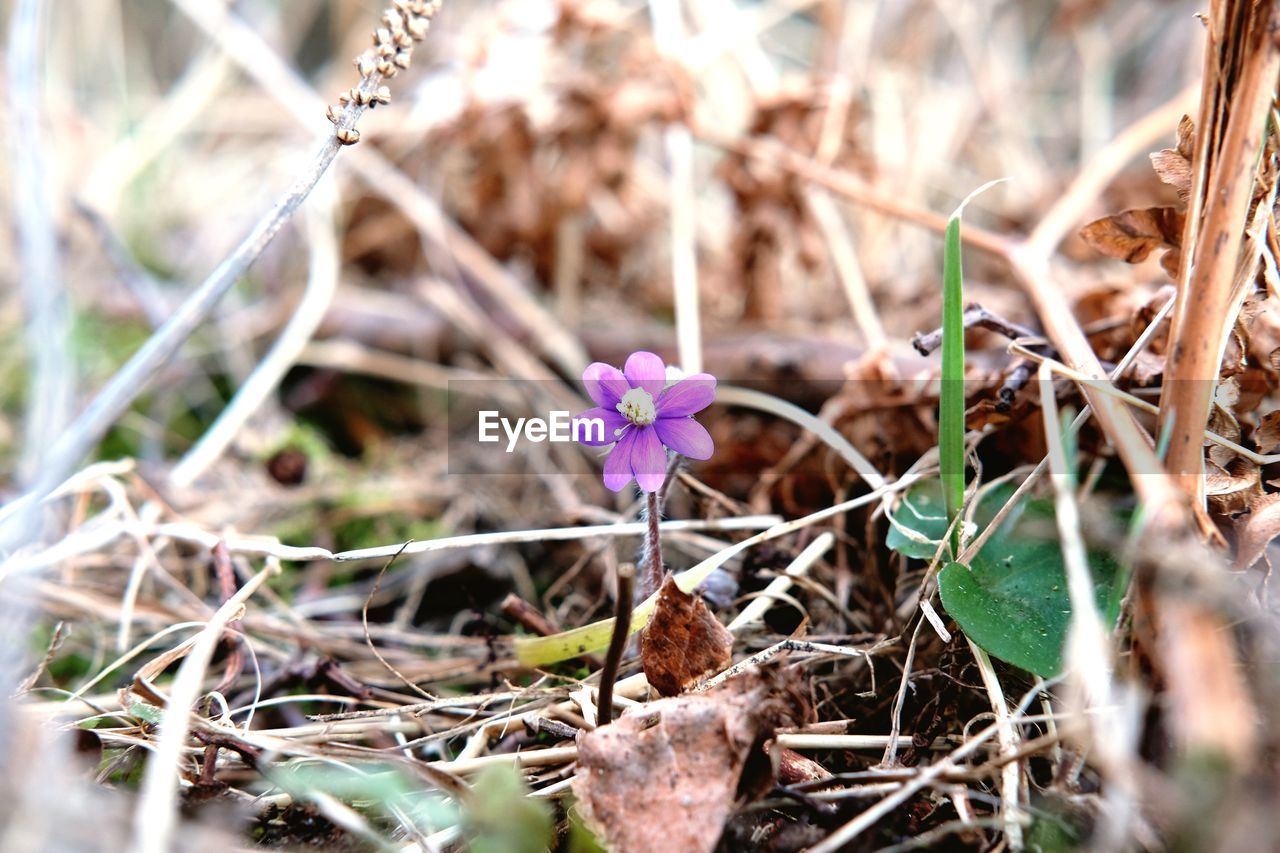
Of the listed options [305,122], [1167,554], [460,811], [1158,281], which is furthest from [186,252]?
[1167,554]

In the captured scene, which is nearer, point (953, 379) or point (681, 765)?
point (681, 765)

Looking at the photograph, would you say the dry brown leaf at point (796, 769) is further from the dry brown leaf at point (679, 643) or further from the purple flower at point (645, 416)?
the purple flower at point (645, 416)

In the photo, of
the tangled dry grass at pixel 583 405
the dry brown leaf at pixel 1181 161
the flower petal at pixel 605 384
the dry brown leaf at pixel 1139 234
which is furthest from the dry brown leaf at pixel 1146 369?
the flower petal at pixel 605 384

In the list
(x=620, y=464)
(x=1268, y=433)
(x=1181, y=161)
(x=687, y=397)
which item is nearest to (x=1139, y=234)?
(x=1181, y=161)

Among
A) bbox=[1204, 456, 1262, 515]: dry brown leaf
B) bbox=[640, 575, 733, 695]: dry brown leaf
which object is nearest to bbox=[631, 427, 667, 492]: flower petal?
bbox=[640, 575, 733, 695]: dry brown leaf

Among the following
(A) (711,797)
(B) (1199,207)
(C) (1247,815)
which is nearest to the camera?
(C) (1247,815)

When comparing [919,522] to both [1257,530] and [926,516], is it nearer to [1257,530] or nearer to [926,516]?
[926,516]

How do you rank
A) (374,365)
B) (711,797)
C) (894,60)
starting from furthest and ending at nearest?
(894,60) → (374,365) → (711,797)

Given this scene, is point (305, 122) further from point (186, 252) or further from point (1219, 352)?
point (1219, 352)
